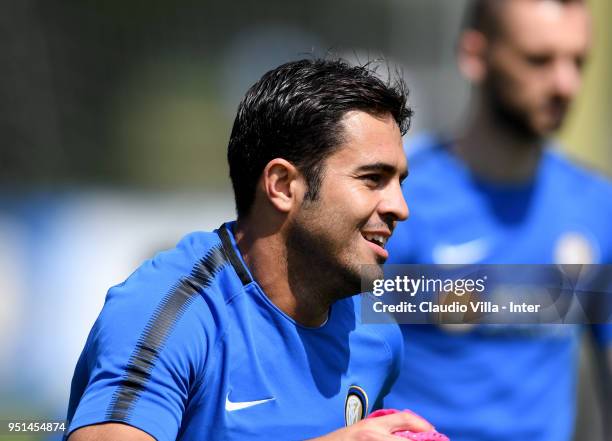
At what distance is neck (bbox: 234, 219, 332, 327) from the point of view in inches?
101

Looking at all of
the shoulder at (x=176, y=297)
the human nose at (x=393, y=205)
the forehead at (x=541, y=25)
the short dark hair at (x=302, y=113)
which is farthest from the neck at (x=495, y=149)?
the shoulder at (x=176, y=297)

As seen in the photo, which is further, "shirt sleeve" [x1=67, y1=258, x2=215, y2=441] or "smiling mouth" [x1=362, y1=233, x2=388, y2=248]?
"smiling mouth" [x1=362, y1=233, x2=388, y2=248]

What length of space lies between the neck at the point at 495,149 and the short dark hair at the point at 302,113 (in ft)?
5.58

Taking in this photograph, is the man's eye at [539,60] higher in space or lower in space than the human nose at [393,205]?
higher

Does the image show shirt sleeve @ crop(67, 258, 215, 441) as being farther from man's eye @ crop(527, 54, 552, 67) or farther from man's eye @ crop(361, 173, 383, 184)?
man's eye @ crop(527, 54, 552, 67)

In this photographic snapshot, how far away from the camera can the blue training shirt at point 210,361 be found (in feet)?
7.15

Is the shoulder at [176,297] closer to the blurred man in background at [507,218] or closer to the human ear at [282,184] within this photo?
the human ear at [282,184]

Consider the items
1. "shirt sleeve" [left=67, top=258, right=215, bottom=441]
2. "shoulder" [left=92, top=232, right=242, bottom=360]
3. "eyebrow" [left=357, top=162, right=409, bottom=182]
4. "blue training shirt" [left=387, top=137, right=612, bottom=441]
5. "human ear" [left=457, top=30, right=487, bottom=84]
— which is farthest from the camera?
"human ear" [left=457, top=30, right=487, bottom=84]

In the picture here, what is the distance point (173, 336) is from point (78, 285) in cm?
487

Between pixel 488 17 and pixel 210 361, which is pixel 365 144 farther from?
pixel 488 17

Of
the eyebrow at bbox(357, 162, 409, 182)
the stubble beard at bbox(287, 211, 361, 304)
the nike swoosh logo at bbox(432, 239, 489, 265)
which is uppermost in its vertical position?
the nike swoosh logo at bbox(432, 239, 489, 265)

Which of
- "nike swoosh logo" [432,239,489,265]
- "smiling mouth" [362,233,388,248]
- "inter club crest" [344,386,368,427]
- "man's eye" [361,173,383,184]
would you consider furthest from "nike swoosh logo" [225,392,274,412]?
"nike swoosh logo" [432,239,489,265]

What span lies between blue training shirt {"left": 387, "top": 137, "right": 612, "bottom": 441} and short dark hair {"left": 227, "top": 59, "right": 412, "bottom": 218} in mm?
1425

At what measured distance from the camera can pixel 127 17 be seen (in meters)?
9.26
